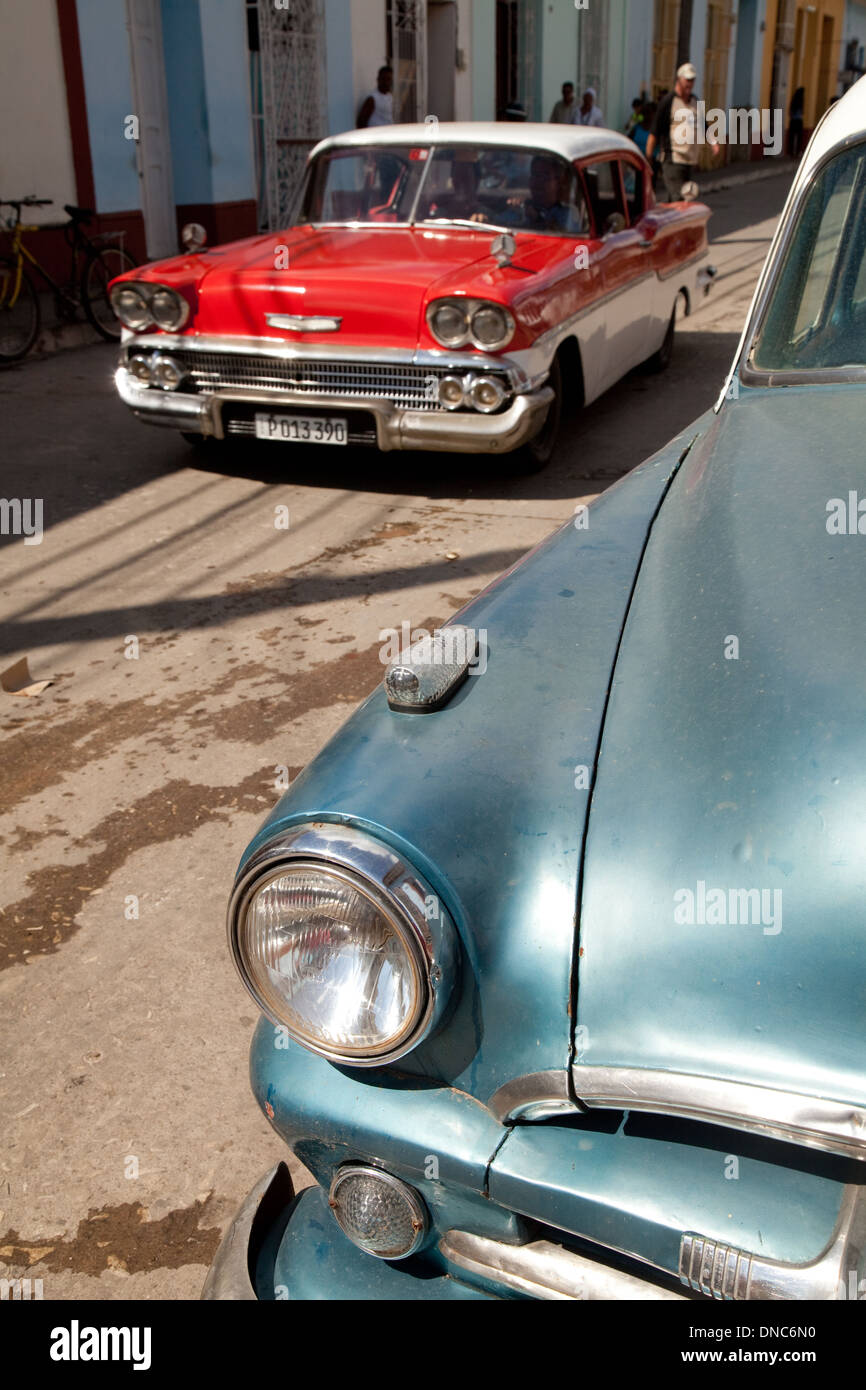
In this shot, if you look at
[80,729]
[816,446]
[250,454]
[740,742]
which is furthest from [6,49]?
[740,742]

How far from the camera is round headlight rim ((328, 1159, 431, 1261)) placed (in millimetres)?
1389

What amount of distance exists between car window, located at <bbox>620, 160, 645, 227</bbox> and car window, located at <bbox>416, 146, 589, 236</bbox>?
2.74ft

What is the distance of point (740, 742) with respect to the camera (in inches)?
52.9

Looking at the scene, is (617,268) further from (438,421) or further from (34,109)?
(34,109)

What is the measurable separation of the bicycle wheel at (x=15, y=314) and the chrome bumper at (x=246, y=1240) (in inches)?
324

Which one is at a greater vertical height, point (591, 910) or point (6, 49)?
point (6, 49)

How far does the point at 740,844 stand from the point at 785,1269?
1.35 ft

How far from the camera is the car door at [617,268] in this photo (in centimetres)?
636

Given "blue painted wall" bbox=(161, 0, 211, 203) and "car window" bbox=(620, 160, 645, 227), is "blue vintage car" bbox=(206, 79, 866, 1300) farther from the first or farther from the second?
"blue painted wall" bbox=(161, 0, 211, 203)

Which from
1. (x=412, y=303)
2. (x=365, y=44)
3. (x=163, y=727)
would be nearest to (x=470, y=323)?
(x=412, y=303)

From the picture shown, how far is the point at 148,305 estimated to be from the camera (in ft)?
19.0
